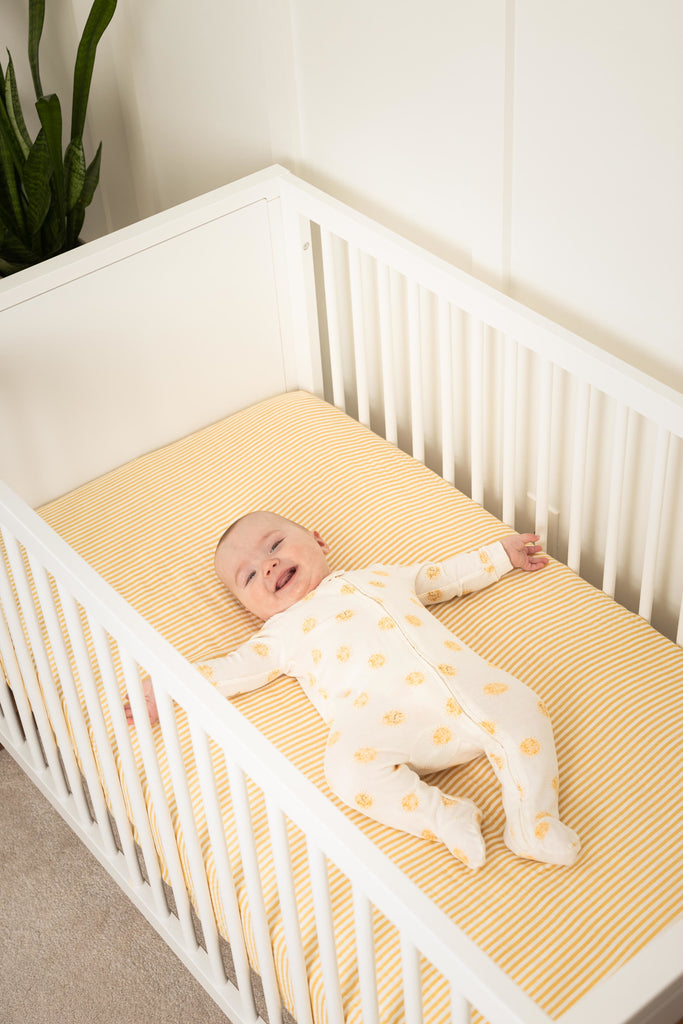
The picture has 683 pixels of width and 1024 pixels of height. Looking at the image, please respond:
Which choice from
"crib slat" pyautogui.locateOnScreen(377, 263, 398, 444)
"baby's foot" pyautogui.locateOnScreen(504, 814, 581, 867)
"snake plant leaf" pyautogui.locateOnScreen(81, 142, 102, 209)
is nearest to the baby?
"baby's foot" pyautogui.locateOnScreen(504, 814, 581, 867)

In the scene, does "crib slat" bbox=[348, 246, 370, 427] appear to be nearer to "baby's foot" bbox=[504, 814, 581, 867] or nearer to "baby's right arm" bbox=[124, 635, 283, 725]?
"baby's right arm" bbox=[124, 635, 283, 725]

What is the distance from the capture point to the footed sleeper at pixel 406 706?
137 centimetres

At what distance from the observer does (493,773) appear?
1497 millimetres

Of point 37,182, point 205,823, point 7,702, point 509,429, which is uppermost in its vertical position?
point 37,182

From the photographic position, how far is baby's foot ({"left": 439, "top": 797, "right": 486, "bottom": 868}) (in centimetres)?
134

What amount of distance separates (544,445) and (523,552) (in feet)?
0.54

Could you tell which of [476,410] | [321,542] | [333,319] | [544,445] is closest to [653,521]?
[544,445]

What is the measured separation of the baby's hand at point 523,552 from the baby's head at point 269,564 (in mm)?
276

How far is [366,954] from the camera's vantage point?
42.8 inches

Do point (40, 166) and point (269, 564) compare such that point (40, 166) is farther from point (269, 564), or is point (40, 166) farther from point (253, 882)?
point (253, 882)

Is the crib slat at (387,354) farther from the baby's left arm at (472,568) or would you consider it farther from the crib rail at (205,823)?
the crib rail at (205,823)

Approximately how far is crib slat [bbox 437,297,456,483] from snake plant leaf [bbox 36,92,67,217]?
80 centimetres

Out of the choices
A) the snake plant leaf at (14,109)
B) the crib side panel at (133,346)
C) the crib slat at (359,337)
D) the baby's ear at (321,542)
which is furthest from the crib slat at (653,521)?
the snake plant leaf at (14,109)

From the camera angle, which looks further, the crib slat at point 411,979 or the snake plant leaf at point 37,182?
the snake plant leaf at point 37,182
